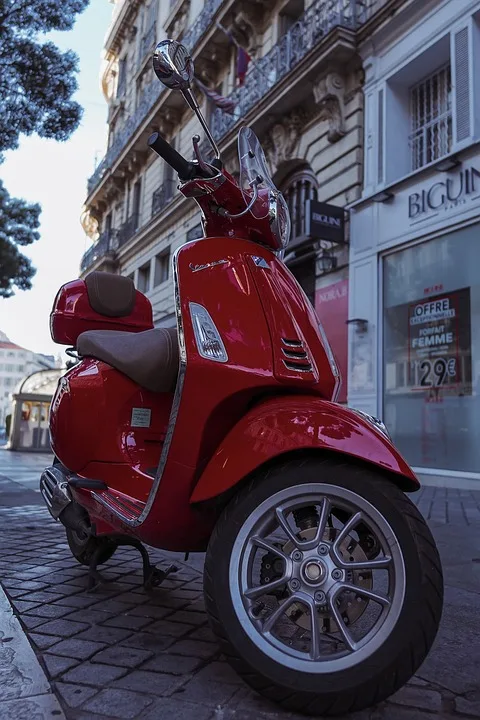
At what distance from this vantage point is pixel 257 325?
2055 millimetres

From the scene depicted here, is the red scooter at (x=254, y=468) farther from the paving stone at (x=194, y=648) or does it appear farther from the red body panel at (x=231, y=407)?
the paving stone at (x=194, y=648)

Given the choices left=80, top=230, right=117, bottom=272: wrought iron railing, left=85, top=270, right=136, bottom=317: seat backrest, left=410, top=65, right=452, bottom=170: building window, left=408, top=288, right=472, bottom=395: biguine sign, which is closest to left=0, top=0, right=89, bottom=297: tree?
left=410, top=65, right=452, bottom=170: building window

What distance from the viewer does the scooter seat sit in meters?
2.39

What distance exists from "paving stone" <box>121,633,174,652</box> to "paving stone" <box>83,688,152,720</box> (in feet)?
1.21

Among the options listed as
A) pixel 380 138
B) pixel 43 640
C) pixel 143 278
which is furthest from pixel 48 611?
pixel 143 278

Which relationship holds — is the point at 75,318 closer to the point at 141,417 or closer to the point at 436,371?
the point at 141,417

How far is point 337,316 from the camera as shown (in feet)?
34.7

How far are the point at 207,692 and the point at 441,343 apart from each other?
7615 millimetres

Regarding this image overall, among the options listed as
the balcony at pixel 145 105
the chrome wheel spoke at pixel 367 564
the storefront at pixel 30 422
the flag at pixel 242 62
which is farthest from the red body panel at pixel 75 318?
the balcony at pixel 145 105

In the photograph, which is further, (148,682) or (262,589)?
(148,682)

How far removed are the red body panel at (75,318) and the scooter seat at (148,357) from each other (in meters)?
0.61

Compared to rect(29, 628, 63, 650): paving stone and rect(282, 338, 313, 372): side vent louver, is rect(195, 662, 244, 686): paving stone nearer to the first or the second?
rect(29, 628, 63, 650): paving stone

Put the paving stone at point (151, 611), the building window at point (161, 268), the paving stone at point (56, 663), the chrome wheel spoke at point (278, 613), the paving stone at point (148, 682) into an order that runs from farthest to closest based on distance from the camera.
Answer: the building window at point (161, 268) < the paving stone at point (151, 611) < the paving stone at point (56, 663) < the paving stone at point (148, 682) < the chrome wheel spoke at point (278, 613)

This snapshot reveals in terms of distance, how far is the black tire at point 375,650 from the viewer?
1.52m
